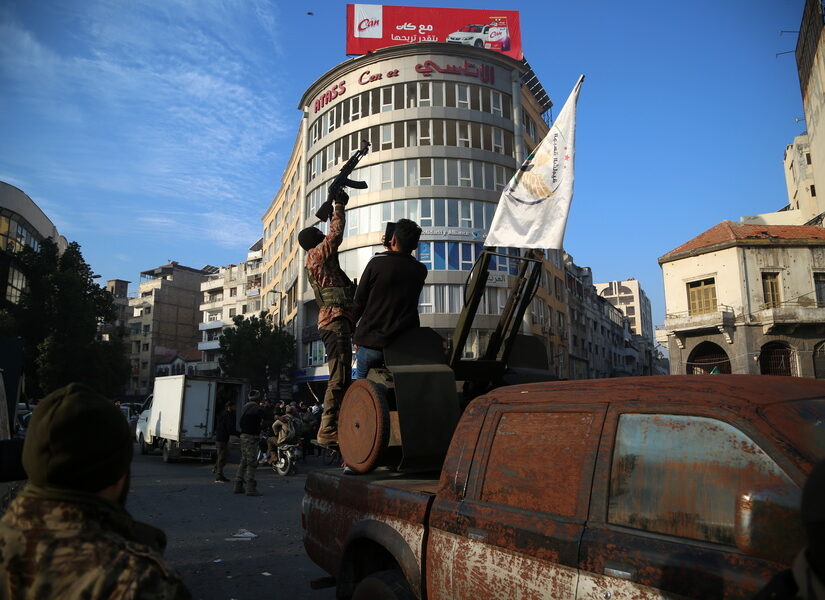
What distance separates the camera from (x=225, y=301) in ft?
243

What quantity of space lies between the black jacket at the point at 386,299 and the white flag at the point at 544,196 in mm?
845

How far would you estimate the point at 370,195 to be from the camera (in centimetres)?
3853

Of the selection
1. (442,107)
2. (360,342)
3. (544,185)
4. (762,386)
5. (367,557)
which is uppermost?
(442,107)

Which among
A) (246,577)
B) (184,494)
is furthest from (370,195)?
(246,577)

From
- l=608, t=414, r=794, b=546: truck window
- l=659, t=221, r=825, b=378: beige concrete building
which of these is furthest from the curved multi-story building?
l=608, t=414, r=794, b=546: truck window

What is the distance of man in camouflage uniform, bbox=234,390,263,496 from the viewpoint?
11219mm

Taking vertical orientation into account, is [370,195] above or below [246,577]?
above

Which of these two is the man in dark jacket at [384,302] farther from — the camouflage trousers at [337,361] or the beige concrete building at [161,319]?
the beige concrete building at [161,319]

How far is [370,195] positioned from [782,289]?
26.3 meters

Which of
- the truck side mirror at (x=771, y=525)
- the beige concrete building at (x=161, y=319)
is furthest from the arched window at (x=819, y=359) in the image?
the beige concrete building at (x=161, y=319)

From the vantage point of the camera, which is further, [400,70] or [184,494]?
[400,70]

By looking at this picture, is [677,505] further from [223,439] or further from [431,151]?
[431,151]

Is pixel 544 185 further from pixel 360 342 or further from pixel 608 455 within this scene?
pixel 608 455

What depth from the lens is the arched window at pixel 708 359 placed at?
34.6 m
